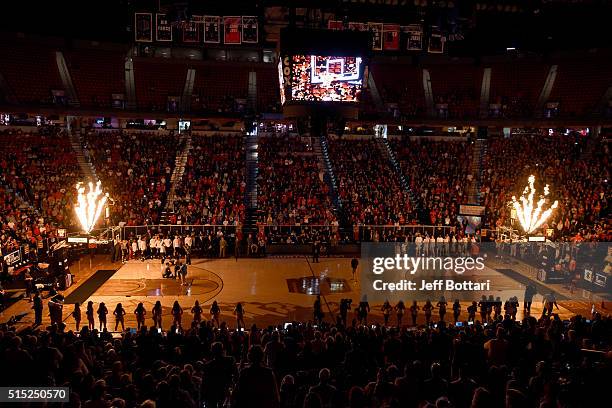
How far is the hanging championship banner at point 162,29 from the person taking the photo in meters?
21.5

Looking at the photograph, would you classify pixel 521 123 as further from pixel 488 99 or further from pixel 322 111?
pixel 322 111

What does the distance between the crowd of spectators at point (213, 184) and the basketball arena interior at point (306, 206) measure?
17 cm

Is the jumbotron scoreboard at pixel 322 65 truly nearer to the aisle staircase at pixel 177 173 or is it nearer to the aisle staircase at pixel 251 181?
the aisle staircase at pixel 251 181

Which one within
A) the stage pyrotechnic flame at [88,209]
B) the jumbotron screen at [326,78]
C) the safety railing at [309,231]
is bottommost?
the safety railing at [309,231]

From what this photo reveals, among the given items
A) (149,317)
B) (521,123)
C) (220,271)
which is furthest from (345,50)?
(521,123)

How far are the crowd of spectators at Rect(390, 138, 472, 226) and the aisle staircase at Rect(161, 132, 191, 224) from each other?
14.4 metres

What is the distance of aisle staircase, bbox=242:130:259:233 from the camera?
28.7m

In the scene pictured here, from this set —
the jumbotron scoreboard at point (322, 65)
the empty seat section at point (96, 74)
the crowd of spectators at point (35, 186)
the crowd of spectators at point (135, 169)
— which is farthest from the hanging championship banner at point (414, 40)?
the empty seat section at point (96, 74)

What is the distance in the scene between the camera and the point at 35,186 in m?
27.5

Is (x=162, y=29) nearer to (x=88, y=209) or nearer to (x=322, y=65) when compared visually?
(x=88, y=209)

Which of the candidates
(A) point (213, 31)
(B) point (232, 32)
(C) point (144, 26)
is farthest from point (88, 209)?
(B) point (232, 32)

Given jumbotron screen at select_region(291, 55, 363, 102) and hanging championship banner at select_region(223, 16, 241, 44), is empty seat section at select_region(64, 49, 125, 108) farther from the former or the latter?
jumbotron screen at select_region(291, 55, 363, 102)

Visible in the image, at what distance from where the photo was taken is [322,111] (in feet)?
49.9

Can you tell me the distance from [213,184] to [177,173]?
3.29 metres
